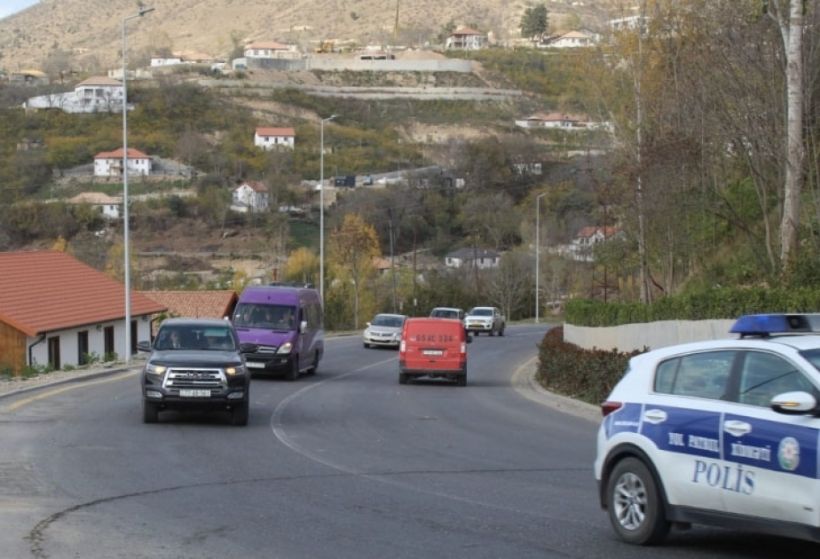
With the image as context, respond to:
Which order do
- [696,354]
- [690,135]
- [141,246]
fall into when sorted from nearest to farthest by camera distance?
[696,354], [690,135], [141,246]

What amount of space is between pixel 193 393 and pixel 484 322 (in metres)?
46.2

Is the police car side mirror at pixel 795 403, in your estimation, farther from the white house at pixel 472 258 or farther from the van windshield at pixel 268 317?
the white house at pixel 472 258

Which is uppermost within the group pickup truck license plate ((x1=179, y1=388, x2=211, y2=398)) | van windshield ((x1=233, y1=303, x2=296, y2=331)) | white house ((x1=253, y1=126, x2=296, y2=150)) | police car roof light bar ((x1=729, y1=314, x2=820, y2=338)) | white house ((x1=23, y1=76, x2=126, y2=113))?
white house ((x1=23, y1=76, x2=126, y2=113))

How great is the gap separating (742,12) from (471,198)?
84.4 m

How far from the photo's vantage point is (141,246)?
346 ft

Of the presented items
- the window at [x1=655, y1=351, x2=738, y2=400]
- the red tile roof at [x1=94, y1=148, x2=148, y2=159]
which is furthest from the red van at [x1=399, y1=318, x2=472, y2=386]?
the red tile roof at [x1=94, y1=148, x2=148, y2=159]

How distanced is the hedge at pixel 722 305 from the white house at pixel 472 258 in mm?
67419

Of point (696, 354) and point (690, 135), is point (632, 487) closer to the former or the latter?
point (696, 354)

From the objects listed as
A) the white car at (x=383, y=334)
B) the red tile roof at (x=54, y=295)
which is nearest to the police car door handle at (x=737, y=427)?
the white car at (x=383, y=334)

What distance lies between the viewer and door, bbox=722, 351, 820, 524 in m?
8.60

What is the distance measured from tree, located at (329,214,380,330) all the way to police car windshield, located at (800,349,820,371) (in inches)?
3000

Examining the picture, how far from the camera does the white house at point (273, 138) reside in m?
134

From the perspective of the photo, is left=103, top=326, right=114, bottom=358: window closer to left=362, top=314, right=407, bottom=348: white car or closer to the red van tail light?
left=362, top=314, right=407, bottom=348: white car

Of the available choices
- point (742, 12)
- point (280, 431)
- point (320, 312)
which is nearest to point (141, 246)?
point (320, 312)
